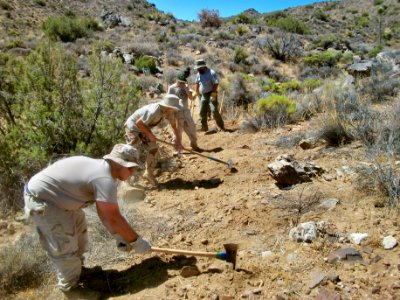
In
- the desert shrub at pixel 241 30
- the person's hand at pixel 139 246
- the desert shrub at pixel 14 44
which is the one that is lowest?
the person's hand at pixel 139 246

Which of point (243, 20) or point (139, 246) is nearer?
point (139, 246)

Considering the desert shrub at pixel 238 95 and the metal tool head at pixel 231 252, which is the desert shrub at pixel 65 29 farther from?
the metal tool head at pixel 231 252

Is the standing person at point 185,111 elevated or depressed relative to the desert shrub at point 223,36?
depressed

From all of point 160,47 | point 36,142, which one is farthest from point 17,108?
point 160,47

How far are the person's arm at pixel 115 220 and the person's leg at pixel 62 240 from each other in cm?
35

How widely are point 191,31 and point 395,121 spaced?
834 inches

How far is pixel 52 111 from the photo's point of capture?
19.9 feet

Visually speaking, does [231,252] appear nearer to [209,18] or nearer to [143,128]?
[143,128]

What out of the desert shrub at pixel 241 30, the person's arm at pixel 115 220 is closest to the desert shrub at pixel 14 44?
the desert shrub at pixel 241 30

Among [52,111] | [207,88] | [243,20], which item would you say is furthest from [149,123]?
[243,20]

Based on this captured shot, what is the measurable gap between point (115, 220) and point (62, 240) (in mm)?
537

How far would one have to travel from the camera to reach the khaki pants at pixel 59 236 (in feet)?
10.7

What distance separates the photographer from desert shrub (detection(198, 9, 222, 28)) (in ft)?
94.6

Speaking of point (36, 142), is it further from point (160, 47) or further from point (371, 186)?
point (160, 47)
